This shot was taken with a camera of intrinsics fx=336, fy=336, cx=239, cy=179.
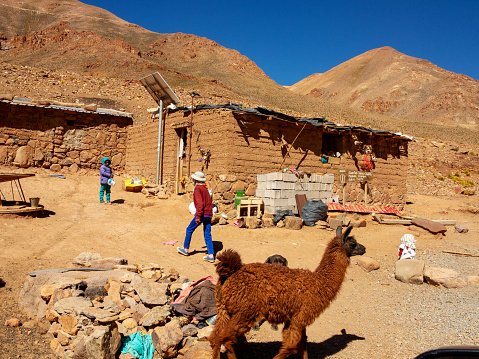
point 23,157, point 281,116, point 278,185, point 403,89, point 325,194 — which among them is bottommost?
point 325,194

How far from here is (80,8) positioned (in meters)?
106

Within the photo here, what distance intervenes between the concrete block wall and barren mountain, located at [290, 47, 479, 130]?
64.1 m

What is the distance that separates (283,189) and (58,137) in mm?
9902

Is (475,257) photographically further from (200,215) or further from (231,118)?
(231,118)

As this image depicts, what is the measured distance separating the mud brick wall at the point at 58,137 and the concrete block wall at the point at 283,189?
8.15 m

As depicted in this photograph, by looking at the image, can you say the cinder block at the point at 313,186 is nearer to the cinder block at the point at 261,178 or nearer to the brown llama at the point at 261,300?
the cinder block at the point at 261,178

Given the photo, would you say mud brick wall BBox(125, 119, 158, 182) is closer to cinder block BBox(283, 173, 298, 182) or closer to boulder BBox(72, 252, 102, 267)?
cinder block BBox(283, 173, 298, 182)

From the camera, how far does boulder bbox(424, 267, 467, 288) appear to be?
6.14m

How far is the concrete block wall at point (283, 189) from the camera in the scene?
1044 cm

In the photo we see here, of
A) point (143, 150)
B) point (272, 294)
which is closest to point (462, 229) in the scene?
point (272, 294)

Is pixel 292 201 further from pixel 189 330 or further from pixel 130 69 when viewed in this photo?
pixel 130 69

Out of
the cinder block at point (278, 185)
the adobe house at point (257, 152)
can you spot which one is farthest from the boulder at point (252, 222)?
the cinder block at point (278, 185)

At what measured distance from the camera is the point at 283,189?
34.9 feet

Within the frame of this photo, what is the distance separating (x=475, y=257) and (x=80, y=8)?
126163 mm
